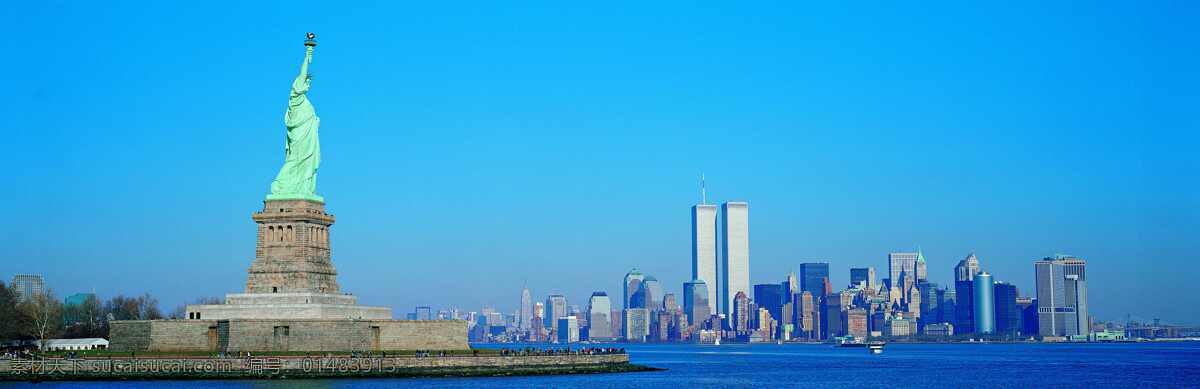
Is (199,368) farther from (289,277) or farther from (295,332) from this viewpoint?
(289,277)

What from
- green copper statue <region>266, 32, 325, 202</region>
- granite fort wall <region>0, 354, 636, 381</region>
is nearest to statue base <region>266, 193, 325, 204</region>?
green copper statue <region>266, 32, 325, 202</region>

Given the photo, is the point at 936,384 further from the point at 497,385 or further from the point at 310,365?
the point at 310,365

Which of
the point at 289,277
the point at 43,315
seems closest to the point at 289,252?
the point at 289,277

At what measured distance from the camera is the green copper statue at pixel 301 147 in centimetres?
8444

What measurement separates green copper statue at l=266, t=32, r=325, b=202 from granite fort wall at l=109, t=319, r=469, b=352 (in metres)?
8.87

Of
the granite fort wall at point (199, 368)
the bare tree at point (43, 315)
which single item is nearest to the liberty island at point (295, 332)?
the granite fort wall at point (199, 368)

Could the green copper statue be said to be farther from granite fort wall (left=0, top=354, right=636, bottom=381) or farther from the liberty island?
granite fort wall (left=0, top=354, right=636, bottom=381)

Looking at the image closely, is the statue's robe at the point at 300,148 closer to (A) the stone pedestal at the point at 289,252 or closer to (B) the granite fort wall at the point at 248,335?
(A) the stone pedestal at the point at 289,252

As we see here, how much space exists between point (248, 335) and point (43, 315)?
29.5 m

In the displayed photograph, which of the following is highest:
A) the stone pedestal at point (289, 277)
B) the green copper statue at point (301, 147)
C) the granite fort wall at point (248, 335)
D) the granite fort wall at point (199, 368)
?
the green copper statue at point (301, 147)

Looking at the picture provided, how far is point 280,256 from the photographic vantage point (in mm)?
82625

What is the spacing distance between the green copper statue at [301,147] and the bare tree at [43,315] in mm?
20857

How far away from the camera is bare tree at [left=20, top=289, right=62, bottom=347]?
314 ft

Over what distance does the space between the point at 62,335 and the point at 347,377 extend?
127 feet
